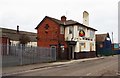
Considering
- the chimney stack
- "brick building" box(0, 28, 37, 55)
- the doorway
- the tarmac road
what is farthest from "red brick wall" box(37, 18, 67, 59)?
the tarmac road

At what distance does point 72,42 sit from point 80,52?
3721mm

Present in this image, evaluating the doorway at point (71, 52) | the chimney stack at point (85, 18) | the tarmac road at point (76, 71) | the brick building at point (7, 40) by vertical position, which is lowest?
the tarmac road at point (76, 71)

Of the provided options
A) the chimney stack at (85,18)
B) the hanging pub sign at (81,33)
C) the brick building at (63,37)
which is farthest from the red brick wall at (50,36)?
the chimney stack at (85,18)

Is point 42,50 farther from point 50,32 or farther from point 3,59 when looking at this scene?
point 50,32

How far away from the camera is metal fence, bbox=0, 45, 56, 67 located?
2290 cm

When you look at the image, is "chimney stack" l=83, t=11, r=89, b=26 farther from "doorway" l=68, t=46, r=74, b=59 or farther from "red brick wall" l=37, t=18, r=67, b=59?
"red brick wall" l=37, t=18, r=67, b=59

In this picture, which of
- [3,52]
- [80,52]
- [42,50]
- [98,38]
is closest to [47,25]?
[80,52]

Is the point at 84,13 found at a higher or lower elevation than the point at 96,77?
higher

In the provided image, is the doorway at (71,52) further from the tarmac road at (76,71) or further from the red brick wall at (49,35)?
the tarmac road at (76,71)

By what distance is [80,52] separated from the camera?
1700 inches

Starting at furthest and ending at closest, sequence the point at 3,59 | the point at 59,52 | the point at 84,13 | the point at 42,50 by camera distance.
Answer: the point at 84,13 < the point at 59,52 < the point at 42,50 < the point at 3,59

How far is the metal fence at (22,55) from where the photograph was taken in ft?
75.1

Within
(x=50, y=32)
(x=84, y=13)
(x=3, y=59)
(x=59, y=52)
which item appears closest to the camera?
(x=3, y=59)

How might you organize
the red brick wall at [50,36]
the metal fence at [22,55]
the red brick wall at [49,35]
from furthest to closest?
the red brick wall at [49,35]
the red brick wall at [50,36]
the metal fence at [22,55]
